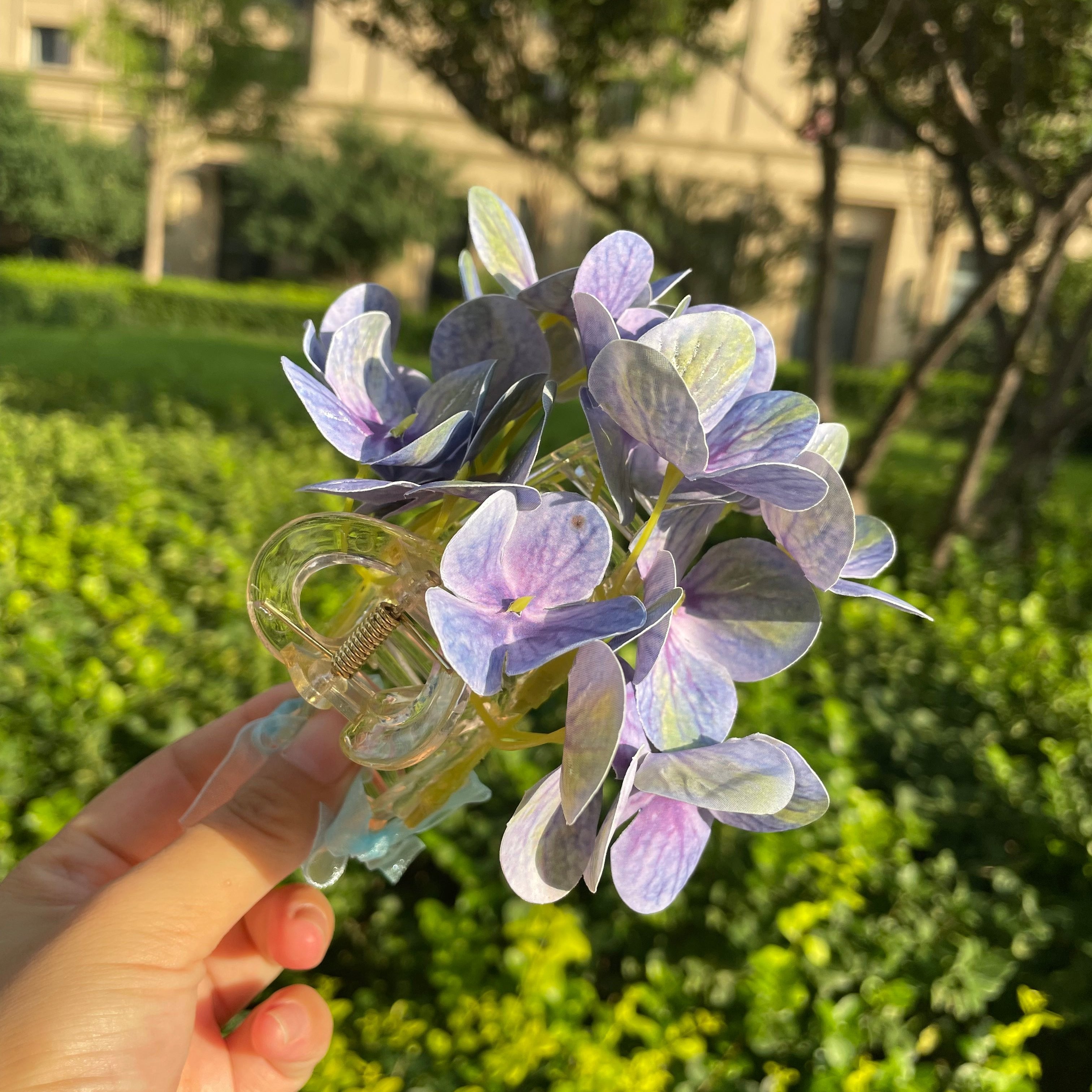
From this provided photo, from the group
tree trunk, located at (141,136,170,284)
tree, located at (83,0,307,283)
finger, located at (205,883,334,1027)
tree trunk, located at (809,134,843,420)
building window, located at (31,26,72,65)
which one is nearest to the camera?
finger, located at (205,883,334,1027)

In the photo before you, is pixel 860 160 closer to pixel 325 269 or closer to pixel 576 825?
pixel 325 269

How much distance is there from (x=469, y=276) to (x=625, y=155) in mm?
17996

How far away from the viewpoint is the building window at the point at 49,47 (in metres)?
19.6

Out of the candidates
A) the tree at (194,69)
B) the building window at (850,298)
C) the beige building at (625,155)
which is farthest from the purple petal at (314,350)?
the building window at (850,298)

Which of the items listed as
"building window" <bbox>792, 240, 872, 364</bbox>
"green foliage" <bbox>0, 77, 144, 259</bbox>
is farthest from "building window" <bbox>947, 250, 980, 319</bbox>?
"green foliage" <bbox>0, 77, 144, 259</bbox>

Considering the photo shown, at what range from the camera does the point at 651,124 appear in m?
18.4

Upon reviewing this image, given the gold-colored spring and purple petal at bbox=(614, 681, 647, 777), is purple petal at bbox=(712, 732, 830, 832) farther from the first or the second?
the gold-colored spring

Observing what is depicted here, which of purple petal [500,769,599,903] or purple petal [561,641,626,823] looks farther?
purple petal [500,769,599,903]

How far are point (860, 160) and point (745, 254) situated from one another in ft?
18.8

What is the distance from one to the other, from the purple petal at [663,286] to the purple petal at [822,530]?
186 mm

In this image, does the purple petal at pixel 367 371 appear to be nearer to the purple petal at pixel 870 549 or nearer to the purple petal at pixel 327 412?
the purple petal at pixel 327 412

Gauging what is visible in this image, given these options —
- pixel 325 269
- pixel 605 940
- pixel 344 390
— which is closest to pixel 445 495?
pixel 344 390

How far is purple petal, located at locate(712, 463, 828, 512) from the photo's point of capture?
0.49 m

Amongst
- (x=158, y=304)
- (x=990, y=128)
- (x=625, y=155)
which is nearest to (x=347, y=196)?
(x=158, y=304)
